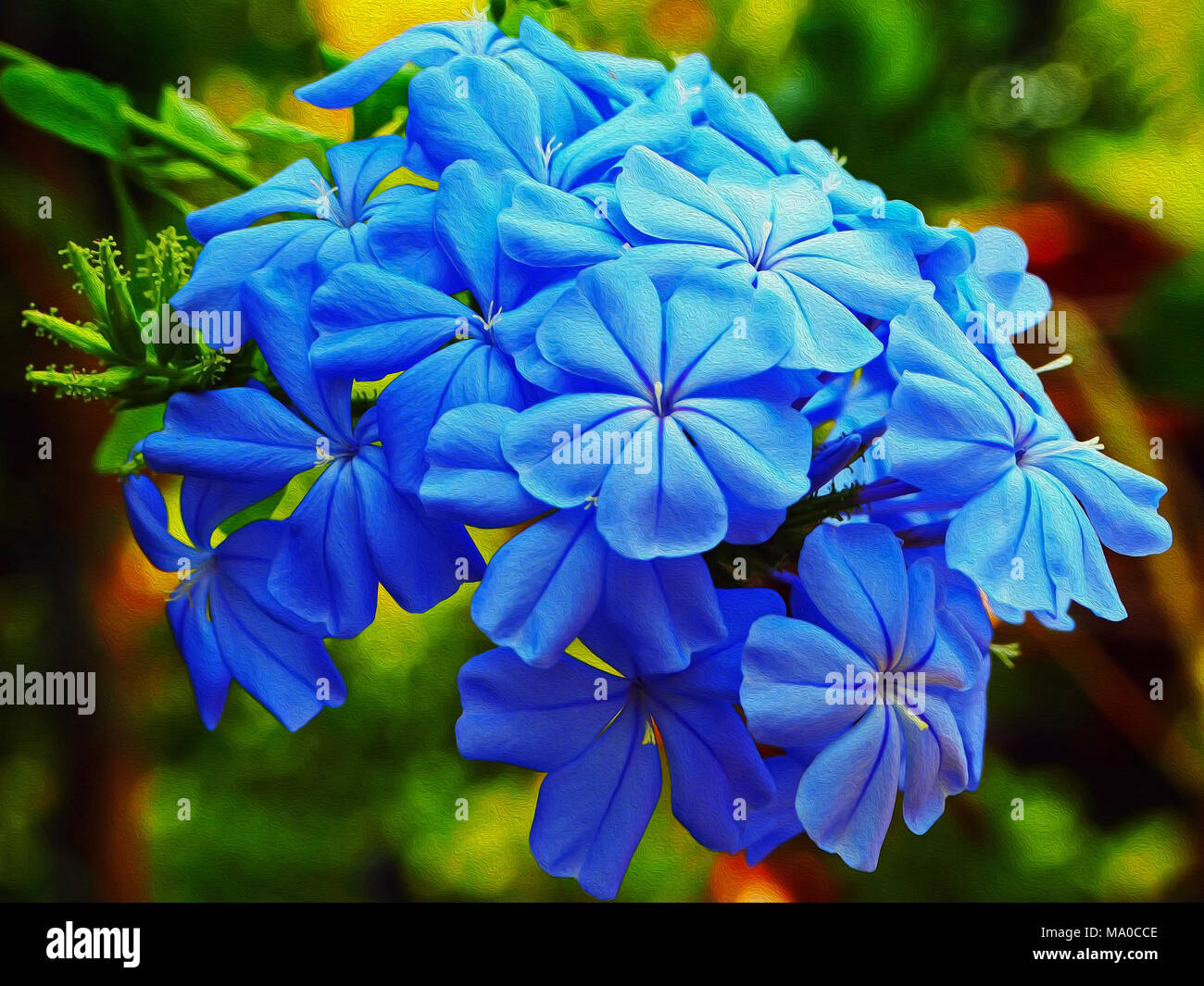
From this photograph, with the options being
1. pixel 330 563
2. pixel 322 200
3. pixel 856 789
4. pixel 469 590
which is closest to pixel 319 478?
pixel 330 563

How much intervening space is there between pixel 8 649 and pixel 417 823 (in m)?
0.41

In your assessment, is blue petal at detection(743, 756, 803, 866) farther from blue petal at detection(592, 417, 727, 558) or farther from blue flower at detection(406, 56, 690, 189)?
blue flower at detection(406, 56, 690, 189)

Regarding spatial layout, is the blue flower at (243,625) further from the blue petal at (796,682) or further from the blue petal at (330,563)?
the blue petal at (796,682)

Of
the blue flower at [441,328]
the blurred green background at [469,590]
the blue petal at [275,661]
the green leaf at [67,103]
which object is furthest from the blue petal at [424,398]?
the blurred green background at [469,590]

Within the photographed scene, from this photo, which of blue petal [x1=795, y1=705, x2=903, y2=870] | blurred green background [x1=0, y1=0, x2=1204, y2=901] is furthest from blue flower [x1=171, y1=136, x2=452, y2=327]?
blurred green background [x1=0, y1=0, x2=1204, y2=901]

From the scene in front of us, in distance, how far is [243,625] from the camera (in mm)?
433

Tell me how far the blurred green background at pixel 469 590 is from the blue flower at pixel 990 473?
2.00 ft

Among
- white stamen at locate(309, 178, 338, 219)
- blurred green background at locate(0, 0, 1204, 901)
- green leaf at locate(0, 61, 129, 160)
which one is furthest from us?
blurred green background at locate(0, 0, 1204, 901)

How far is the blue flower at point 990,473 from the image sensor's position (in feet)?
1.21

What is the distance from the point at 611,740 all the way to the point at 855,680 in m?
0.10

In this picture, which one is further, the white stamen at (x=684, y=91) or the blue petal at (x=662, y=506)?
the white stamen at (x=684, y=91)

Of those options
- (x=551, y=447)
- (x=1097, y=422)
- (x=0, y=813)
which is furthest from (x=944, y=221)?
(x=0, y=813)

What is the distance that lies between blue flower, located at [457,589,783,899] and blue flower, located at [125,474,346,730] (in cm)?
8

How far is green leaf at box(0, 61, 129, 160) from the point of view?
570mm
